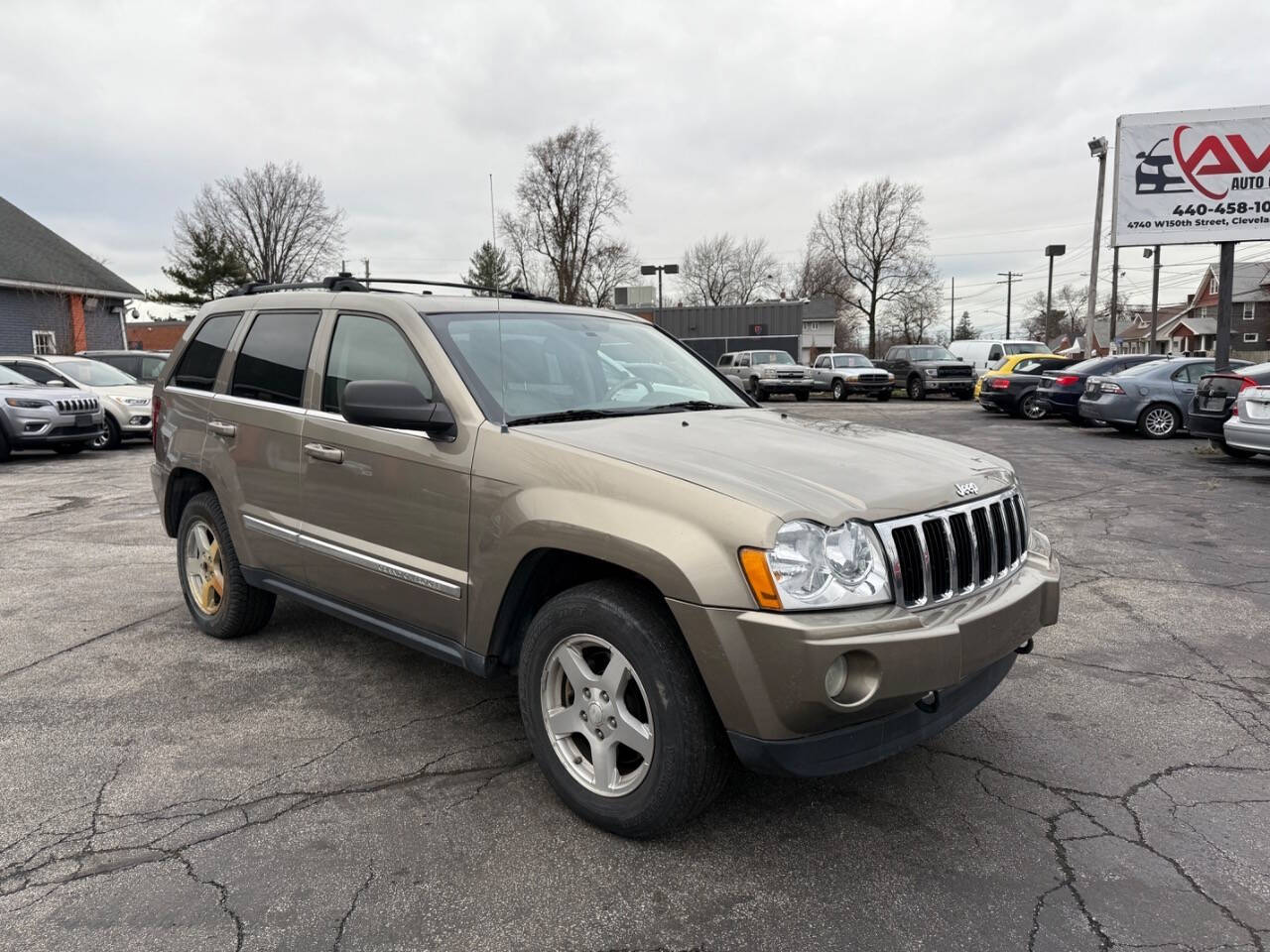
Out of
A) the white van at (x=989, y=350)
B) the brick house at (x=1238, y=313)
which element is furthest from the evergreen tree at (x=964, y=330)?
the white van at (x=989, y=350)

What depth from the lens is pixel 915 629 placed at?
2434mm

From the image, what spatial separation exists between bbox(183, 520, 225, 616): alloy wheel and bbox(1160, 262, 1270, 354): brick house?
6986cm

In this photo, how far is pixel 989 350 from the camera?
32.3 meters

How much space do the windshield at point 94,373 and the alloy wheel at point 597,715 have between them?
15482 mm

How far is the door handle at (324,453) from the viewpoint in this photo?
142 inches

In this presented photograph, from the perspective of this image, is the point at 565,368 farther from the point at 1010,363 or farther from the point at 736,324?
the point at 736,324

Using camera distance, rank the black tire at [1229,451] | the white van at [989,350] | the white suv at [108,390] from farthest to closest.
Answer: the white van at [989,350] → the white suv at [108,390] → the black tire at [1229,451]

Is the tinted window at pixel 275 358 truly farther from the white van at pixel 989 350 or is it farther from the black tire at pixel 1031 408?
the white van at pixel 989 350

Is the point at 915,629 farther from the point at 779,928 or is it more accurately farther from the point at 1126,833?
the point at 1126,833

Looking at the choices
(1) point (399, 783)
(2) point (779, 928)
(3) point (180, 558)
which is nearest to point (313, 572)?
(1) point (399, 783)

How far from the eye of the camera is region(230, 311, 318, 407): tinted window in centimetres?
400

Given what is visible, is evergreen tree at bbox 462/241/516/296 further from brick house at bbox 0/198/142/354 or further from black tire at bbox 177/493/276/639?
black tire at bbox 177/493/276/639

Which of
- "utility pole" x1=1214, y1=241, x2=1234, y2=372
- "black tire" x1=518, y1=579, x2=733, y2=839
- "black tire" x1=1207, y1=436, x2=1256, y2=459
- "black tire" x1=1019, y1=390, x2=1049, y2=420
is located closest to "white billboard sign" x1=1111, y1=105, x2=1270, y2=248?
"utility pole" x1=1214, y1=241, x2=1234, y2=372

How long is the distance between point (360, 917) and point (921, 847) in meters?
1.73
